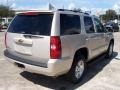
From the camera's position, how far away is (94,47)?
299 inches

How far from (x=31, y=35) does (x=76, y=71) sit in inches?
66.1

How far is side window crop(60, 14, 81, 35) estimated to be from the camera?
223 inches

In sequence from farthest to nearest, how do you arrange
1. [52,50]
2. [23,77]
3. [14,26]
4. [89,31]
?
[89,31], [23,77], [14,26], [52,50]

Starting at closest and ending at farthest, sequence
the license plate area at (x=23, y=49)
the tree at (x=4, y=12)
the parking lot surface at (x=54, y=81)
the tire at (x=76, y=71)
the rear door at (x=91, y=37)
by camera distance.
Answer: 1. the license plate area at (x=23, y=49)
2. the parking lot surface at (x=54, y=81)
3. the tire at (x=76, y=71)
4. the rear door at (x=91, y=37)
5. the tree at (x=4, y=12)

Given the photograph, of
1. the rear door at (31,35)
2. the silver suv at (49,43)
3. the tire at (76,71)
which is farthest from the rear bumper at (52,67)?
the tire at (76,71)

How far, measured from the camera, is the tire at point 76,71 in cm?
618

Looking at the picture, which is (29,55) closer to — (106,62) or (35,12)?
(35,12)

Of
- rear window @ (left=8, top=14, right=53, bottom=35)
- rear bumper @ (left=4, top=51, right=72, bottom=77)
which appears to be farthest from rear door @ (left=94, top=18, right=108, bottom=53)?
rear window @ (left=8, top=14, right=53, bottom=35)

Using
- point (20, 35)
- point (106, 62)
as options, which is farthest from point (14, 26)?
point (106, 62)

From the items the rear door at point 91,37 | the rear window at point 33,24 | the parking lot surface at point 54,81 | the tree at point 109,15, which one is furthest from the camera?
the tree at point 109,15

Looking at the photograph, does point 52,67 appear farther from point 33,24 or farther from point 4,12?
point 4,12

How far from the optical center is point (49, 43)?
17.4 ft

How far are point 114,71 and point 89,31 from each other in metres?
1.74

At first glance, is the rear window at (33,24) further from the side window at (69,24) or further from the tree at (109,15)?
the tree at (109,15)
